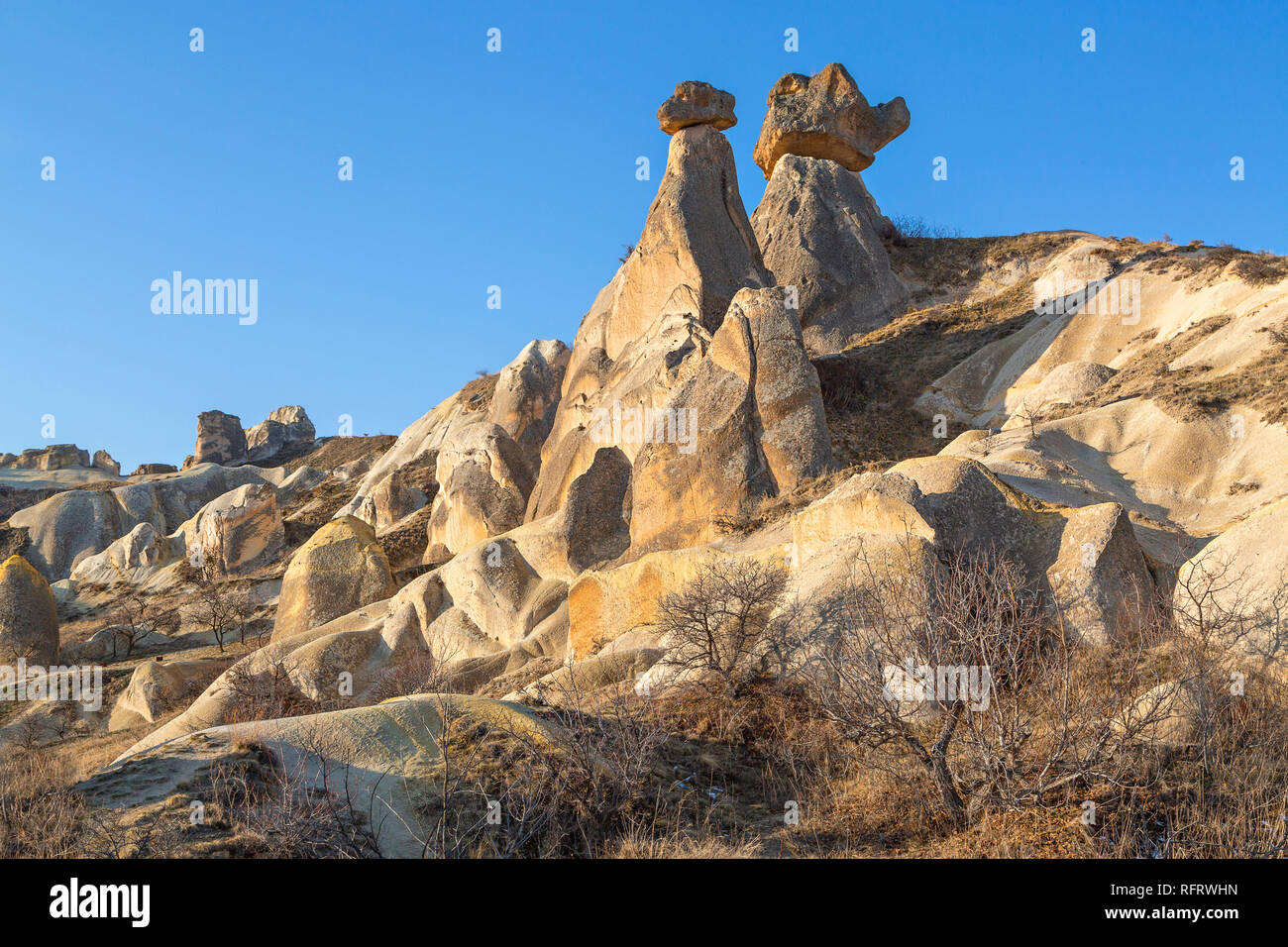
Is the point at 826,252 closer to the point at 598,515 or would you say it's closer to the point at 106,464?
the point at 598,515

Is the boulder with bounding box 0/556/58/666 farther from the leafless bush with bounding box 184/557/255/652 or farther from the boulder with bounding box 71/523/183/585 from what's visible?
the boulder with bounding box 71/523/183/585

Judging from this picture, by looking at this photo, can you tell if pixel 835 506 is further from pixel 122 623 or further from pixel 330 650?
pixel 122 623

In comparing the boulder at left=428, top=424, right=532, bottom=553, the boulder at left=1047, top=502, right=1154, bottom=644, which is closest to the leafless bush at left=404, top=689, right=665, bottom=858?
the boulder at left=1047, top=502, right=1154, bottom=644

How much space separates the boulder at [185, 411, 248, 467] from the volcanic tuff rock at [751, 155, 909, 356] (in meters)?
31.4

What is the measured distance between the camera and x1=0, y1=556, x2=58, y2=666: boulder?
21719 millimetres

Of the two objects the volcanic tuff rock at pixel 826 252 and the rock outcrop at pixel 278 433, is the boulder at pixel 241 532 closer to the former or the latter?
the volcanic tuff rock at pixel 826 252

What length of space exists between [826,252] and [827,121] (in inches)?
235

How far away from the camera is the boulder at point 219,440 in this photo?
52.8m

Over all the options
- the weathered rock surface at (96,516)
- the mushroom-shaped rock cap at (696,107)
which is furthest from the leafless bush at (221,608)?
the mushroom-shaped rock cap at (696,107)

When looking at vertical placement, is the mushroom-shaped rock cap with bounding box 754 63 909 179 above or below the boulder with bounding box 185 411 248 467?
above

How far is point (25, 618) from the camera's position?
72.0 feet

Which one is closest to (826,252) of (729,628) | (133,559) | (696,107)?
(696,107)

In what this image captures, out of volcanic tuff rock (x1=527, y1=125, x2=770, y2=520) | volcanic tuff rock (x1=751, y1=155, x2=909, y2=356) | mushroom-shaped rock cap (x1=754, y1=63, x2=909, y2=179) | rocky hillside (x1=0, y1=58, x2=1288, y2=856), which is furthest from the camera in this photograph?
mushroom-shaped rock cap (x1=754, y1=63, x2=909, y2=179)
